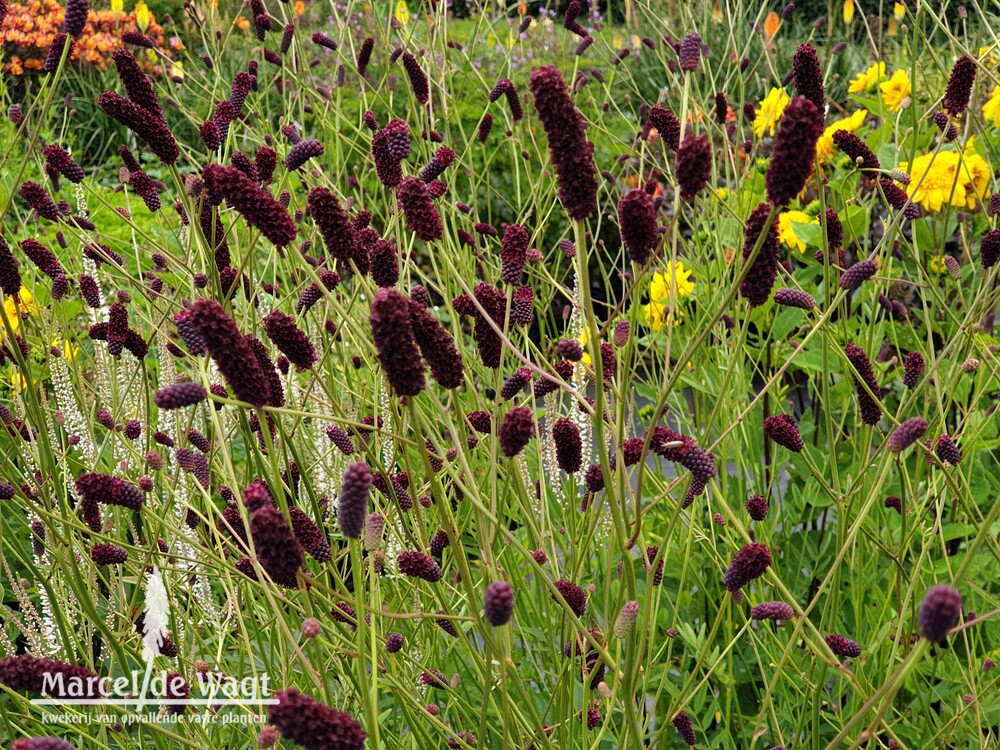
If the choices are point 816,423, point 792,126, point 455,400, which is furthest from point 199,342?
point 816,423

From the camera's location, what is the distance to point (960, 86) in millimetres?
1313

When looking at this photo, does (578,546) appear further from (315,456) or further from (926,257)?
(926,257)

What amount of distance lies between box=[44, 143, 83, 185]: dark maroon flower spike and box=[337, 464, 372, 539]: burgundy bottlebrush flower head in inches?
39.3

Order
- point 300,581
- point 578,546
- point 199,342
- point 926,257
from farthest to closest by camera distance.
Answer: point 926,257 < point 578,546 < point 199,342 < point 300,581

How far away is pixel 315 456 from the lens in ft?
6.86

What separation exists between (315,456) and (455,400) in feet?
4.04

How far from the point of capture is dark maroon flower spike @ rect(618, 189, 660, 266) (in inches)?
32.9

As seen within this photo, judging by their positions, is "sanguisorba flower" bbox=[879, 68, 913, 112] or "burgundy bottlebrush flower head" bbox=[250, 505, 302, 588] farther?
"sanguisorba flower" bbox=[879, 68, 913, 112]

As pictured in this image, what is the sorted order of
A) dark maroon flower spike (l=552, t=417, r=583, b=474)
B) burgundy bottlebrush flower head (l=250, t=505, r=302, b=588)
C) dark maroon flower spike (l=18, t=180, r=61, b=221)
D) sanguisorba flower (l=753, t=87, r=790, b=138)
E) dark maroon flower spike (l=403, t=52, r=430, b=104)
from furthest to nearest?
sanguisorba flower (l=753, t=87, r=790, b=138) < dark maroon flower spike (l=403, t=52, r=430, b=104) < dark maroon flower spike (l=18, t=180, r=61, b=221) < dark maroon flower spike (l=552, t=417, r=583, b=474) < burgundy bottlebrush flower head (l=250, t=505, r=302, b=588)

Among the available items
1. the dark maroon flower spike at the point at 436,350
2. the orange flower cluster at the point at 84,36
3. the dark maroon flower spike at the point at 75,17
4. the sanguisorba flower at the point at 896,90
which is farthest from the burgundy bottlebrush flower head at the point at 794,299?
the orange flower cluster at the point at 84,36

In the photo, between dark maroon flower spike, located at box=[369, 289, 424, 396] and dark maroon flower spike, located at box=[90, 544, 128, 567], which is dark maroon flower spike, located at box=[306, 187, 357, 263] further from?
dark maroon flower spike, located at box=[90, 544, 128, 567]

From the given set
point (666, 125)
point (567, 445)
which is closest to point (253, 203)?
point (567, 445)

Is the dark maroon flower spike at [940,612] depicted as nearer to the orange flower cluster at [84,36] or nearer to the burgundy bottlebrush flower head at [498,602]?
the burgundy bottlebrush flower head at [498,602]

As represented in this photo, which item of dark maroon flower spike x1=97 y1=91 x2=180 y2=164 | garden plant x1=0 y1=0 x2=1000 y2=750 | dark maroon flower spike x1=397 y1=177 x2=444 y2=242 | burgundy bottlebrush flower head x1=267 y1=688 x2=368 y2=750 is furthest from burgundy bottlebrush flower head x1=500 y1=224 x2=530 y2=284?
burgundy bottlebrush flower head x1=267 y1=688 x2=368 y2=750
